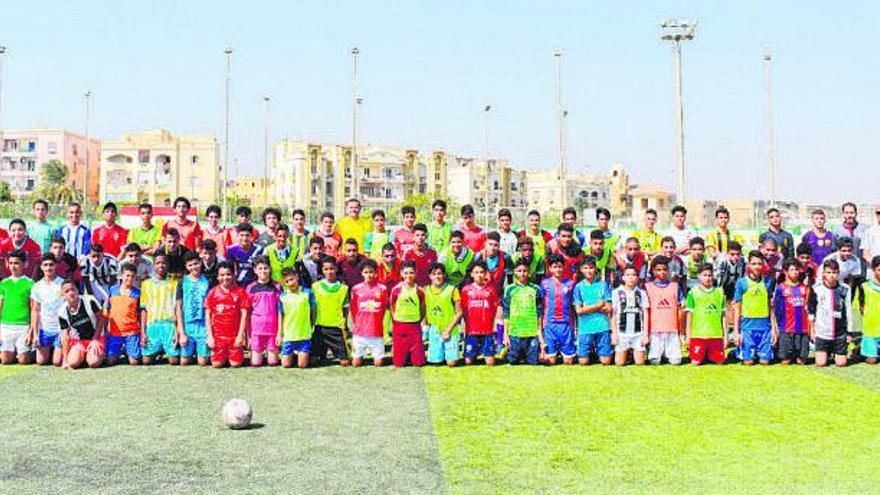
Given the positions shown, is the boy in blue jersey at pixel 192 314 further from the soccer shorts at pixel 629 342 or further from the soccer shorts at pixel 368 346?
the soccer shorts at pixel 629 342

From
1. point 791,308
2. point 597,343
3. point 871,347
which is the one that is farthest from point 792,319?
point 597,343

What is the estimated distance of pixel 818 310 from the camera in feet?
32.7

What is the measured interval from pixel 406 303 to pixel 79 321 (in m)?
3.50

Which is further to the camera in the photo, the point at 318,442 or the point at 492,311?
the point at 492,311

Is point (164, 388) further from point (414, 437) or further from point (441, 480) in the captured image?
point (441, 480)

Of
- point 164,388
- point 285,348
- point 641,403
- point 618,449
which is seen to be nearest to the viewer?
point 618,449

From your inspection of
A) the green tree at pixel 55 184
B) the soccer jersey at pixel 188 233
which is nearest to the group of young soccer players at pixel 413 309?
the soccer jersey at pixel 188 233

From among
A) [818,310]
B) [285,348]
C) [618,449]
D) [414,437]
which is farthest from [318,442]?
[818,310]

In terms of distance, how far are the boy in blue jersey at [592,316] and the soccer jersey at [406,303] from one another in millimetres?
1724

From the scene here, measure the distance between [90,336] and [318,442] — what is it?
4545 mm

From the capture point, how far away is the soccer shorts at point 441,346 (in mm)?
9828

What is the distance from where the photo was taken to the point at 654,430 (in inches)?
259

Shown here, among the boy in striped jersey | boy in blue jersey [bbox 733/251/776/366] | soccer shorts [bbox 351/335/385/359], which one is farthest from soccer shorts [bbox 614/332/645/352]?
the boy in striped jersey

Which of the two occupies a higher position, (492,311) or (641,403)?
(492,311)
